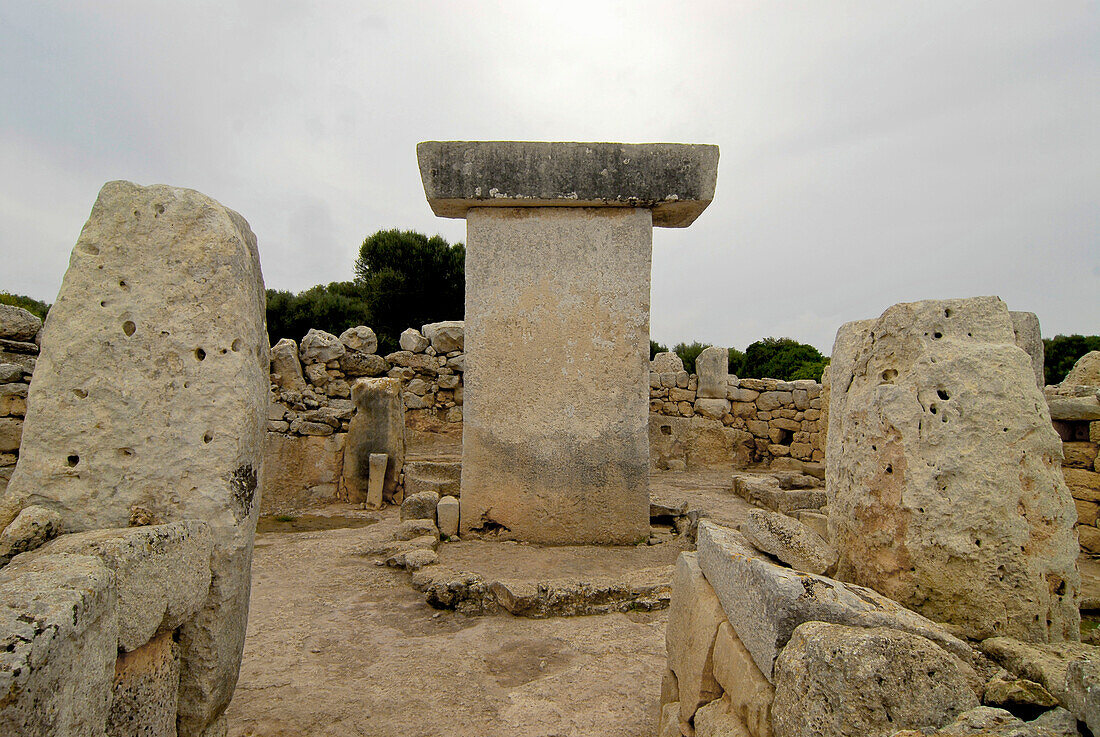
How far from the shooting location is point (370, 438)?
24.5ft

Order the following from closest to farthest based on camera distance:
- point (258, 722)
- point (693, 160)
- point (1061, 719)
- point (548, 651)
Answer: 1. point (1061, 719)
2. point (258, 722)
3. point (548, 651)
4. point (693, 160)

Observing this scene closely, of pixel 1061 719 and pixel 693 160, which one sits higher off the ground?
pixel 693 160

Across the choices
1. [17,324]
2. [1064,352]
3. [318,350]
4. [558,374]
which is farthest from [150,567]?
[1064,352]

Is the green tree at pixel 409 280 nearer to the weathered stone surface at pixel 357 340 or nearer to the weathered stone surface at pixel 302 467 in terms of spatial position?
the weathered stone surface at pixel 357 340

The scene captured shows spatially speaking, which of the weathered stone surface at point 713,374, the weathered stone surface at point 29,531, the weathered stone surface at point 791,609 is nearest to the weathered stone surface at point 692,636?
the weathered stone surface at point 791,609

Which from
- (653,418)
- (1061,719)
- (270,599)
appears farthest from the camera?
(653,418)

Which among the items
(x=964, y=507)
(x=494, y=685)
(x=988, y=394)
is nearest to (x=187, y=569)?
(x=494, y=685)

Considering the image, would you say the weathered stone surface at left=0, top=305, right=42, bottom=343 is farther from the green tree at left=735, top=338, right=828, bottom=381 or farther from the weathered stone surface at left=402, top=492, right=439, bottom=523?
the green tree at left=735, top=338, right=828, bottom=381

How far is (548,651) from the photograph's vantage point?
318 cm

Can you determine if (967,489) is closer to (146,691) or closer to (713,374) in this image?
(146,691)

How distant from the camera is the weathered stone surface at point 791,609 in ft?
5.11

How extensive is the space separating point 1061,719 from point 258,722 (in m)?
2.56

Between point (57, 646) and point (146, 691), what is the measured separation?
62 centimetres

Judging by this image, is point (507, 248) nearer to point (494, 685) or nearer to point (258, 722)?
point (494, 685)
